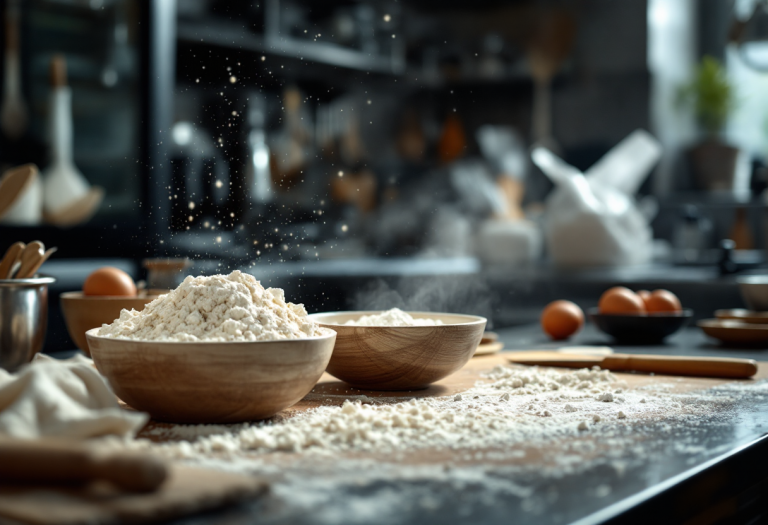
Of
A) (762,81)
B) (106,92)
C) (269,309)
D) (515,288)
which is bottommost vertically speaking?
(515,288)

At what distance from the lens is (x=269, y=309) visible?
90cm

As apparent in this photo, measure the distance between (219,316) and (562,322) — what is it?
101 cm

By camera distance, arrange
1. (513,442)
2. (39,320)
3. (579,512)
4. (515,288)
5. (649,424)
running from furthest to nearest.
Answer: (515,288) → (39,320) → (649,424) → (513,442) → (579,512)

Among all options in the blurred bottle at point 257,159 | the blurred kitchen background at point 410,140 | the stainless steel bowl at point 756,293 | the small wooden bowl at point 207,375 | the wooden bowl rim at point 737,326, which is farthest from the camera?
the blurred bottle at point 257,159

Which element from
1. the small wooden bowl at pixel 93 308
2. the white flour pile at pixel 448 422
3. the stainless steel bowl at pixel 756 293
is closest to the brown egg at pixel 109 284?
the small wooden bowl at pixel 93 308

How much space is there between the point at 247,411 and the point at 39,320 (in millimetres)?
376

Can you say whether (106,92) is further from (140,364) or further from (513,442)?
(513,442)

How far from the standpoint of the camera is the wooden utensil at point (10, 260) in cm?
110

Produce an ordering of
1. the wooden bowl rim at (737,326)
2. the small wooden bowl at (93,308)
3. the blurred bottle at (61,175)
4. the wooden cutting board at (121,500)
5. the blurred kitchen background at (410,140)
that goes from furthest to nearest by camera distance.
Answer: the blurred kitchen background at (410,140)
the blurred bottle at (61,175)
the wooden bowl rim at (737,326)
the small wooden bowl at (93,308)
the wooden cutting board at (121,500)

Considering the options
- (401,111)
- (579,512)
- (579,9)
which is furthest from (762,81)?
(579,512)

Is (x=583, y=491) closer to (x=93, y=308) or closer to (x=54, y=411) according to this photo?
(x=54, y=411)

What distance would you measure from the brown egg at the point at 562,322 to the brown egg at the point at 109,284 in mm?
863

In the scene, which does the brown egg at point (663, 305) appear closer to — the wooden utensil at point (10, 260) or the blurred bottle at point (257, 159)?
the wooden utensil at point (10, 260)

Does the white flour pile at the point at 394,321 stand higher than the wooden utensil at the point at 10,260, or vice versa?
the wooden utensil at the point at 10,260
